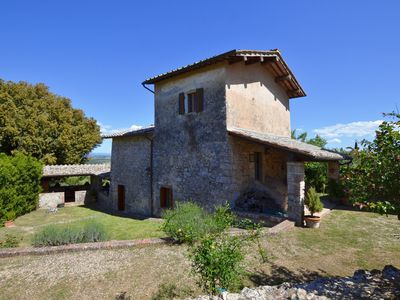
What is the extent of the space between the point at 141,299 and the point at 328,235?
21.3ft

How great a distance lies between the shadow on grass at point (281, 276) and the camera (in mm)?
5239

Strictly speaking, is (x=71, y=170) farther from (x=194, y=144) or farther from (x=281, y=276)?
(x=281, y=276)

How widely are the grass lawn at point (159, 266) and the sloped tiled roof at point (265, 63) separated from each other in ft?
24.3

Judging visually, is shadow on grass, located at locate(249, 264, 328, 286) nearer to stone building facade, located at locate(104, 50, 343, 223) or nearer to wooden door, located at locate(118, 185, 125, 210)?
stone building facade, located at locate(104, 50, 343, 223)

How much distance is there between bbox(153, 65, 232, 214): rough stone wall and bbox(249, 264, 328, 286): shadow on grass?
202 inches

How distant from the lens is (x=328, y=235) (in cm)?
831

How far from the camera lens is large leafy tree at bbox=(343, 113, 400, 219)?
13.2 feet

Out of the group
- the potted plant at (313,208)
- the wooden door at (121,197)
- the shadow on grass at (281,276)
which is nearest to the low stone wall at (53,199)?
the wooden door at (121,197)

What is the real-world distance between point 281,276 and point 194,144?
25.5 ft

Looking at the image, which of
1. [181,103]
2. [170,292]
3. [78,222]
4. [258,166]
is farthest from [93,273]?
[78,222]

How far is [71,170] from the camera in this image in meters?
22.0

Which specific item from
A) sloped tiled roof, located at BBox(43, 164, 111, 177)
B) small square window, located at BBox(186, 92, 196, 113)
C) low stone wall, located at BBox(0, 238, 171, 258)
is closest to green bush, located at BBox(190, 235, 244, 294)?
low stone wall, located at BBox(0, 238, 171, 258)

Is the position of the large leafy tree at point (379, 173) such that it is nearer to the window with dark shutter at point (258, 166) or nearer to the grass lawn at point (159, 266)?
the grass lawn at point (159, 266)

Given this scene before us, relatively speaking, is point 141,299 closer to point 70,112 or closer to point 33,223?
point 33,223
